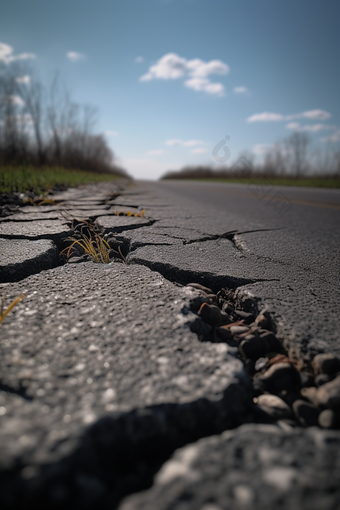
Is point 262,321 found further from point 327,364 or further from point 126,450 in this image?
point 126,450

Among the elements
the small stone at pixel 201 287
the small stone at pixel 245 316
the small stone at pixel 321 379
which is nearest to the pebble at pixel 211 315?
the small stone at pixel 245 316

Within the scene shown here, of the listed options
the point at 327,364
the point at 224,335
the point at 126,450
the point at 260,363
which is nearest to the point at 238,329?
the point at 224,335

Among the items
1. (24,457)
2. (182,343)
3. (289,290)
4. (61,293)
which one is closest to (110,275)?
(61,293)

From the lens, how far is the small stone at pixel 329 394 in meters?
0.66

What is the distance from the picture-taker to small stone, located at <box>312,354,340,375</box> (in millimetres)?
773

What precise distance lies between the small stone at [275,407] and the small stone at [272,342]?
8.2 inches

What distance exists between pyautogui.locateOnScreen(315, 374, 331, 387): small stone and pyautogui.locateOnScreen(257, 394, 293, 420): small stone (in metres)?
0.11

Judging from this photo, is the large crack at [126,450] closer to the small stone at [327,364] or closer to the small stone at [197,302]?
the small stone at [327,364]

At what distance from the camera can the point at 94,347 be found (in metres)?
0.77

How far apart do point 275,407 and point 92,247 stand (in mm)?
1166

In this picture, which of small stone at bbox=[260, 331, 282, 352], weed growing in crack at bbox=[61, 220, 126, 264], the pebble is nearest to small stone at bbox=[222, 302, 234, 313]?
the pebble

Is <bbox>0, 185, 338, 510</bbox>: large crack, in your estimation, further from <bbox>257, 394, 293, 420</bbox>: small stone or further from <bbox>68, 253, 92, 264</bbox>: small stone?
<bbox>68, 253, 92, 264</bbox>: small stone

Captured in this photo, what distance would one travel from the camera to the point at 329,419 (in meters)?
0.64

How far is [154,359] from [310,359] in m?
0.41
